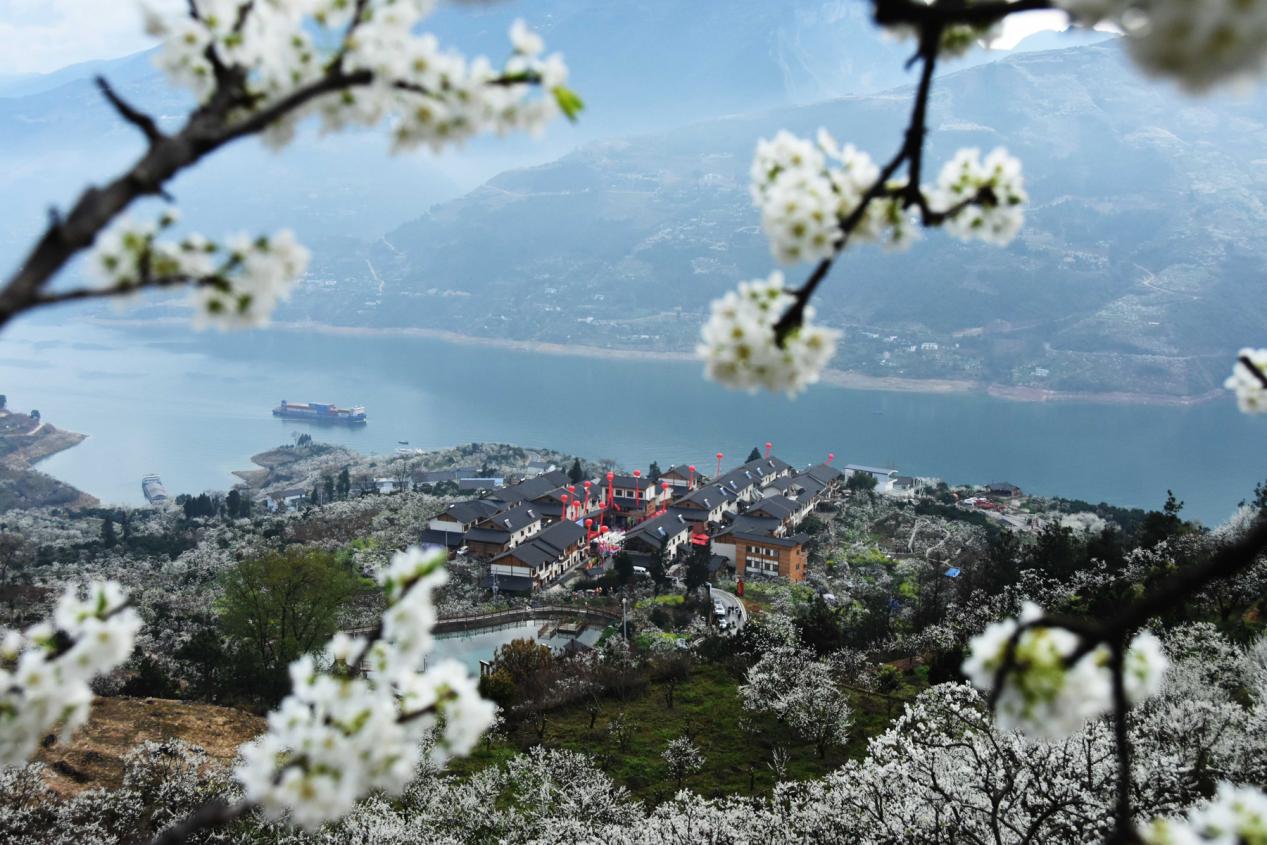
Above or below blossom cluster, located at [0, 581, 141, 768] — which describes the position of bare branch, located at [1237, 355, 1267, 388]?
above

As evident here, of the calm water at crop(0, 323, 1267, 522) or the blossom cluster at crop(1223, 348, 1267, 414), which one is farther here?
the calm water at crop(0, 323, 1267, 522)

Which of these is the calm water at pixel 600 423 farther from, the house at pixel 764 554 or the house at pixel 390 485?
the house at pixel 764 554

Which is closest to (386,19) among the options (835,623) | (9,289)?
(9,289)

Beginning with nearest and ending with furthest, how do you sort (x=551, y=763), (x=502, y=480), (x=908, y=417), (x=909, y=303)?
(x=551, y=763), (x=502, y=480), (x=908, y=417), (x=909, y=303)

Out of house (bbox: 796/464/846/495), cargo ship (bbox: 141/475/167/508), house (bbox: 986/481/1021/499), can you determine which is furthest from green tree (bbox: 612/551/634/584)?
cargo ship (bbox: 141/475/167/508)

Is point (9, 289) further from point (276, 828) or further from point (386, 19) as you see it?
point (276, 828)

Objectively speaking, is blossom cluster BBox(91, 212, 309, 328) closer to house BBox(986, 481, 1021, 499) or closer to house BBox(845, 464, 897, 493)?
house BBox(845, 464, 897, 493)
